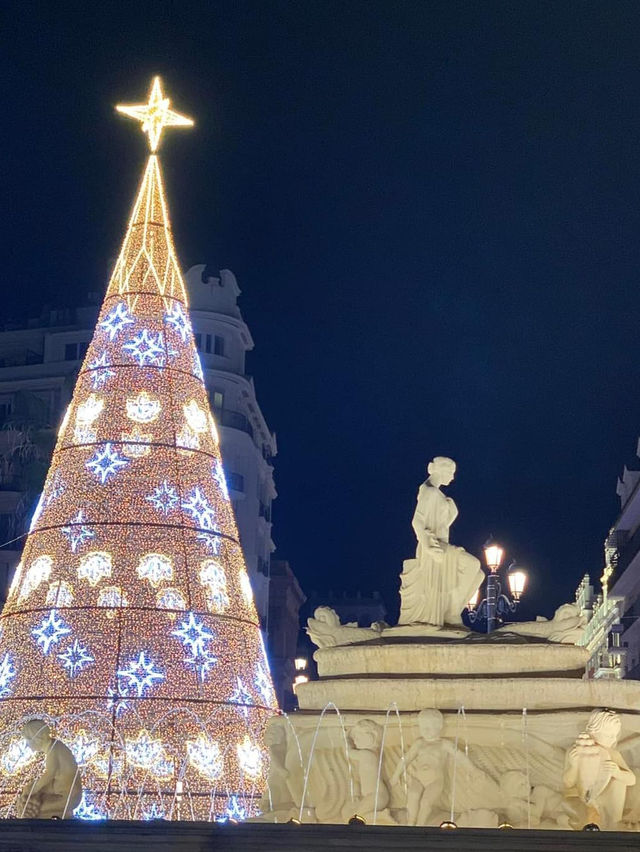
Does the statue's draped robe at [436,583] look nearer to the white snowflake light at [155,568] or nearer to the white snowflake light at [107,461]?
the white snowflake light at [155,568]

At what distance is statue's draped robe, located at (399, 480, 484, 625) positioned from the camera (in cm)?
1709

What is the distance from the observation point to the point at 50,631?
25.2m

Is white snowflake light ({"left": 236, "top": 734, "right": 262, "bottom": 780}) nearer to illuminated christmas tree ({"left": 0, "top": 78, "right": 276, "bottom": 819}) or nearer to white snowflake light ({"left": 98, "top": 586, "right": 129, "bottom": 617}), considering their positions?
illuminated christmas tree ({"left": 0, "top": 78, "right": 276, "bottom": 819})

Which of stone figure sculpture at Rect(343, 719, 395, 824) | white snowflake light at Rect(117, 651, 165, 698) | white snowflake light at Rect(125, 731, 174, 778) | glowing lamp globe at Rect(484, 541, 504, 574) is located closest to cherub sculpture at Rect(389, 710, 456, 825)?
stone figure sculpture at Rect(343, 719, 395, 824)

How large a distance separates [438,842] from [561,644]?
15.7ft

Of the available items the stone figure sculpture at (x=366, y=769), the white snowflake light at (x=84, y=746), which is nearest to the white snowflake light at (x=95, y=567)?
the white snowflake light at (x=84, y=746)

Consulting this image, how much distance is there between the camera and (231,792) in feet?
79.9

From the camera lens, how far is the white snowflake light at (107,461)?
26.6 meters

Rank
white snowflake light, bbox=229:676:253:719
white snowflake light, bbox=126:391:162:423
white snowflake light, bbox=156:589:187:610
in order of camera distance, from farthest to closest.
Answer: white snowflake light, bbox=126:391:162:423 → white snowflake light, bbox=156:589:187:610 → white snowflake light, bbox=229:676:253:719

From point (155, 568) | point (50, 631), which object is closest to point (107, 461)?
point (155, 568)

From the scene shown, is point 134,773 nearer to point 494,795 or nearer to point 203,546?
point 203,546

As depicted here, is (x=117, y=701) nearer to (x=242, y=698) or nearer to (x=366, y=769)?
(x=242, y=698)

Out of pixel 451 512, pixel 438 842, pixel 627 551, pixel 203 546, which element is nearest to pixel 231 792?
pixel 203 546

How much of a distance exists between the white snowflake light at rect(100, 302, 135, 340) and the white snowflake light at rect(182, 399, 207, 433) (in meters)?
1.93
